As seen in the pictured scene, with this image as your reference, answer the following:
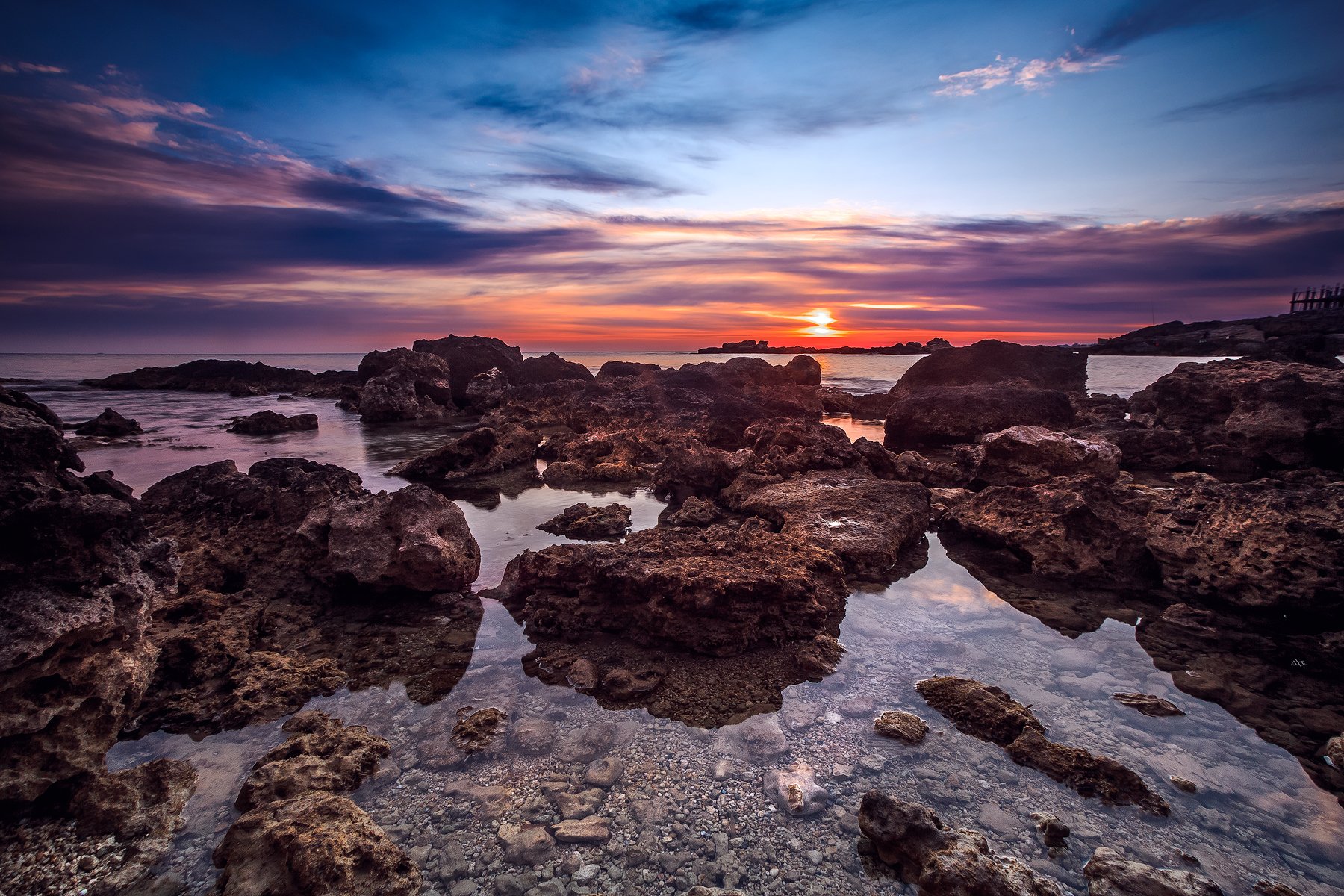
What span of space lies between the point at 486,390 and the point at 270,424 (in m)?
10.9

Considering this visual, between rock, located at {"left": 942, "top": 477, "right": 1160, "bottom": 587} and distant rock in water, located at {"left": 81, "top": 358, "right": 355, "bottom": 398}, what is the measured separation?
1662 inches

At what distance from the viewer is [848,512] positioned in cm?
771

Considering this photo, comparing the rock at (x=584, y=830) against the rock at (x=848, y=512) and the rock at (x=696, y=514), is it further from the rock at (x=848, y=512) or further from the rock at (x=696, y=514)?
the rock at (x=696, y=514)

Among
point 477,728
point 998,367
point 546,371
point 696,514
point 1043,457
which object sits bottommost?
point 477,728

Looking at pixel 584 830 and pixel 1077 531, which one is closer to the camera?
pixel 584 830

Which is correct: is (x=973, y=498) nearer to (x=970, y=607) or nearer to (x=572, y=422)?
(x=970, y=607)

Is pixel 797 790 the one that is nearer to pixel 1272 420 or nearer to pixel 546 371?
pixel 1272 420

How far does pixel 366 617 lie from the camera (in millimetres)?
5582

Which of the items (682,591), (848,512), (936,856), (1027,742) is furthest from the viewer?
(848,512)

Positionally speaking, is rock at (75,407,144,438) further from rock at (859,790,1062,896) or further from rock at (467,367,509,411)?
rock at (859,790,1062,896)

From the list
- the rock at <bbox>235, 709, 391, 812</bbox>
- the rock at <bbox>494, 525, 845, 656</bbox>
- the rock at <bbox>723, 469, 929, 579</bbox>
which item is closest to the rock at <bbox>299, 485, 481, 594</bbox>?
the rock at <bbox>494, 525, 845, 656</bbox>

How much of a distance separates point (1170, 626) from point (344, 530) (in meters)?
7.82

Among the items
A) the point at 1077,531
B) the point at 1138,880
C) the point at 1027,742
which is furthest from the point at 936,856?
A: the point at 1077,531

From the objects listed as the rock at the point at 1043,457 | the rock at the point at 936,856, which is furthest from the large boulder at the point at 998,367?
the rock at the point at 936,856
